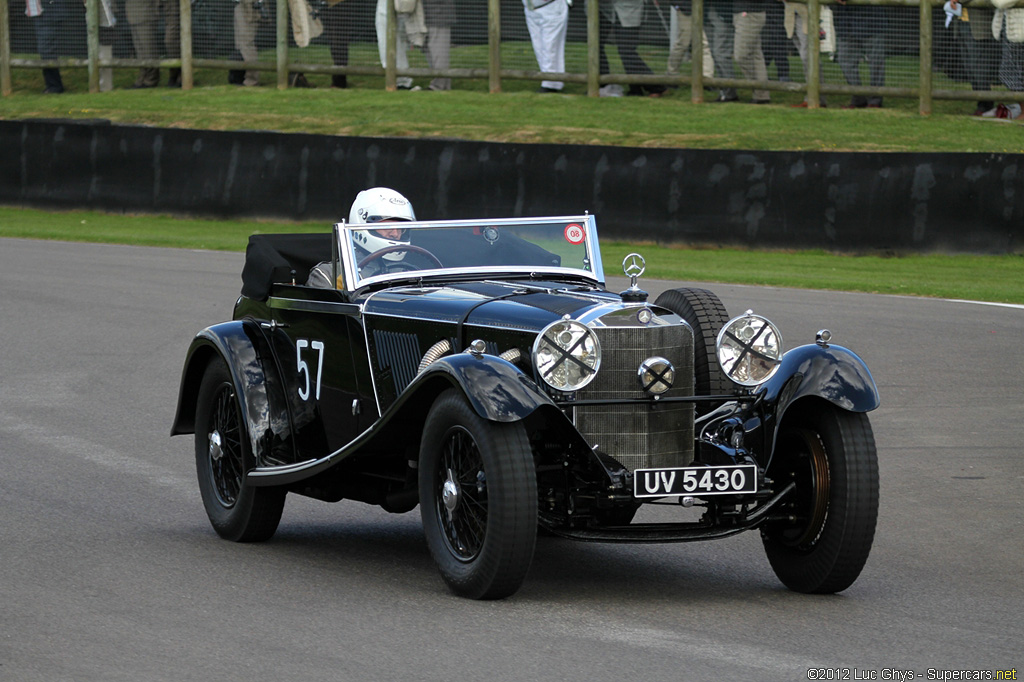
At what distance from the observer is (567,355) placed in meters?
5.71

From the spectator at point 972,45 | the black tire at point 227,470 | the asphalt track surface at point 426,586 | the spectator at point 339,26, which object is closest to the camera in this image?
the asphalt track surface at point 426,586

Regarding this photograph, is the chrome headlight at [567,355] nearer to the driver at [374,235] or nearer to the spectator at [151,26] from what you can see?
the driver at [374,235]

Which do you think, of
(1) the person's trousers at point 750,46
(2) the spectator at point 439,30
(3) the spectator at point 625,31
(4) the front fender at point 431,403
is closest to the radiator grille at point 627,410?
(4) the front fender at point 431,403

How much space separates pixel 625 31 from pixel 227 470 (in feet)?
58.7

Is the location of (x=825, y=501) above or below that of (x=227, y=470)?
above

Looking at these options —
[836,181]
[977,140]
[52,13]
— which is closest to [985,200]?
[836,181]

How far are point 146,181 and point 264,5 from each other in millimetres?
5665

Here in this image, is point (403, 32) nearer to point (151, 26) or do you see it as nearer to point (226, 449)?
point (151, 26)

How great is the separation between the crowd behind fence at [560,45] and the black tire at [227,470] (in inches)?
672

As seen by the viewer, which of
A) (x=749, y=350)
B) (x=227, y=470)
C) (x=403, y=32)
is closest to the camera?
(x=749, y=350)

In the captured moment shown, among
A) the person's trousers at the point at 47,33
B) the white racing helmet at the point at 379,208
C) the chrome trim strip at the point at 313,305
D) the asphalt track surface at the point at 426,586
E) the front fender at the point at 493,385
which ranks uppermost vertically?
the person's trousers at the point at 47,33

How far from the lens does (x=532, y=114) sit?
24.3 meters

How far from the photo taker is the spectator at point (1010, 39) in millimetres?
21641

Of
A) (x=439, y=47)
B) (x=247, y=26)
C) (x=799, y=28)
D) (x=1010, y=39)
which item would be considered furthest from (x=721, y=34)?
(x=247, y=26)
